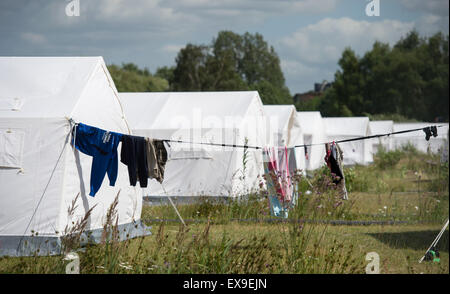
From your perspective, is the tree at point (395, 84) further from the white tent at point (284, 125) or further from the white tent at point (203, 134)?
the white tent at point (203, 134)

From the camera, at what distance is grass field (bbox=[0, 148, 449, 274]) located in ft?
16.3

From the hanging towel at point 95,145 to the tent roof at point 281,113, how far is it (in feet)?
37.7

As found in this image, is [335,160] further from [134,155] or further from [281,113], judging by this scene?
[281,113]

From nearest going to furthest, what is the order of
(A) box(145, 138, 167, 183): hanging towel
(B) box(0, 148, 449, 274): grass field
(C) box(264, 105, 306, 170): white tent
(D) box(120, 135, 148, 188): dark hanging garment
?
1. (B) box(0, 148, 449, 274): grass field
2. (D) box(120, 135, 148, 188): dark hanging garment
3. (A) box(145, 138, 167, 183): hanging towel
4. (C) box(264, 105, 306, 170): white tent

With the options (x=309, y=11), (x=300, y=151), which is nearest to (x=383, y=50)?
(x=300, y=151)

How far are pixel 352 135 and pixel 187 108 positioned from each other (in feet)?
55.4

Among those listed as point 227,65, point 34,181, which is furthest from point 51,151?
point 227,65

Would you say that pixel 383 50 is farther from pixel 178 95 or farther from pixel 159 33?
pixel 159 33

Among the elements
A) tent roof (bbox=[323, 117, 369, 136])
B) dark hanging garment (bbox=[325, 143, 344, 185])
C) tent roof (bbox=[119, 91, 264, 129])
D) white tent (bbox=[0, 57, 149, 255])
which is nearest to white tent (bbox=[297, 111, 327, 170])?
tent roof (bbox=[323, 117, 369, 136])

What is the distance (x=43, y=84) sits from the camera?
29.0 feet

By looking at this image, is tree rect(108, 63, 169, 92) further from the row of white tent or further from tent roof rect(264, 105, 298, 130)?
the row of white tent

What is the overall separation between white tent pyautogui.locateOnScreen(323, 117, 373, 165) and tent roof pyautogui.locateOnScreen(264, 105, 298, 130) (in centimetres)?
846

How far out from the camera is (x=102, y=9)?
25.7ft
